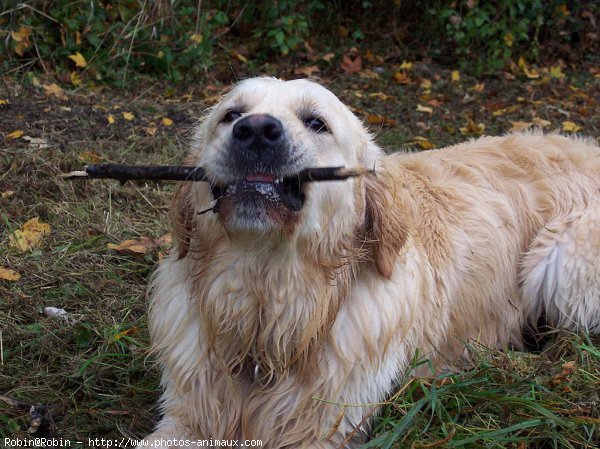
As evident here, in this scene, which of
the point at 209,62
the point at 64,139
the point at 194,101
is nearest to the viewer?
the point at 64,139

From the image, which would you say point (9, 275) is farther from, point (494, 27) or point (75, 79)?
point (494, 27)

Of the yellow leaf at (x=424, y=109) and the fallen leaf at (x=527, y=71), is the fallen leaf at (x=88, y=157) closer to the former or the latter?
the yellow leaf at (x=424, y=109)

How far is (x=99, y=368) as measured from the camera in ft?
11.4

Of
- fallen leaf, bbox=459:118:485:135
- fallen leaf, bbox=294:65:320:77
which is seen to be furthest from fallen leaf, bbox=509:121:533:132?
fallen leaf, bbox=294:65:320:77

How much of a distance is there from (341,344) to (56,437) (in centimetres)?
119

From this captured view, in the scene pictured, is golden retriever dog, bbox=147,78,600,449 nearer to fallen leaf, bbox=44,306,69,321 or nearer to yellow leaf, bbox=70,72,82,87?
fallen leaf, bbox=44,306,69,321

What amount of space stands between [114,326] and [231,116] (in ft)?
4.42

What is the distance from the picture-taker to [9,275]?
4.11 meters

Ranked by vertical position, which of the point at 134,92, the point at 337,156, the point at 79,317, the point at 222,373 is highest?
the point at 337,156

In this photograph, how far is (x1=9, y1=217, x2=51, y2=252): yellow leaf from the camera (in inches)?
175

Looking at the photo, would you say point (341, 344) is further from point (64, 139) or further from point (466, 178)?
point (64, 139)

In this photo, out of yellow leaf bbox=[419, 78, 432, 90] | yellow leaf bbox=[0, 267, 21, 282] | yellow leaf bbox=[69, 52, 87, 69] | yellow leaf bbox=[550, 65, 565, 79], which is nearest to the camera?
yellow leaf bbox=[0, 267, 21, 282]

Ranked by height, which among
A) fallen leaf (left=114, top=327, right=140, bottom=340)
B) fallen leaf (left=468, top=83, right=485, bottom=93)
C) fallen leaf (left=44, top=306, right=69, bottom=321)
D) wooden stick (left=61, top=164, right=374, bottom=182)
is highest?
wooden stick (left=61, top=164, right=374, bottom=182)

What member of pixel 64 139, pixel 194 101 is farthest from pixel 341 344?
pixel 194 101
